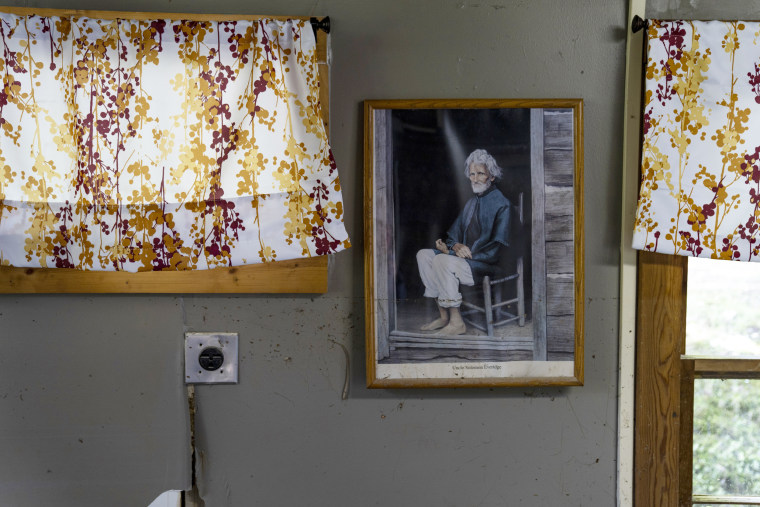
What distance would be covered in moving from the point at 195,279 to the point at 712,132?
4.14 feet

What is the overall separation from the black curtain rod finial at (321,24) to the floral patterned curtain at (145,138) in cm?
3

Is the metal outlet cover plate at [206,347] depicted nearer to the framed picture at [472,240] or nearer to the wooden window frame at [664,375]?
the framed picture at [472,240]

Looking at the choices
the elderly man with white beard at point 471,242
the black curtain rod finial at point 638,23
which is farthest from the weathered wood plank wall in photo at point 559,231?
the black curtain rod finial at point 638,23

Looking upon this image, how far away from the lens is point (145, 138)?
48.3 inches

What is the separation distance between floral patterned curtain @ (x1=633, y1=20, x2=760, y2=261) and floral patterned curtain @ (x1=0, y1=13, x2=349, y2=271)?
815 mm

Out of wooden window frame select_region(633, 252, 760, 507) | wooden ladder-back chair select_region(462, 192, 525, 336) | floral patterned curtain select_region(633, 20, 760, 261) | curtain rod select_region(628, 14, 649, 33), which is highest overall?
curtain rod select_region(628, 14, 649, 33)

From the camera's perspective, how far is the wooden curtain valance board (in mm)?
1273

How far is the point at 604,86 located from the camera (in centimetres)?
129

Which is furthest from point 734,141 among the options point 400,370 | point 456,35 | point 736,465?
point 400,370

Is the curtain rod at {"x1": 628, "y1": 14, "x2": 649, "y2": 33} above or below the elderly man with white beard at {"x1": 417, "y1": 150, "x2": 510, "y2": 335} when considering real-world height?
above

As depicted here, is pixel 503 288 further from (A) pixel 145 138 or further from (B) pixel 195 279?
(A) pixel 145 138

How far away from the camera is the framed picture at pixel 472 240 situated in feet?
4.16

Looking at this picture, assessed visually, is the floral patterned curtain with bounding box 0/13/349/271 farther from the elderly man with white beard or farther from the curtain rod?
the curtain rod

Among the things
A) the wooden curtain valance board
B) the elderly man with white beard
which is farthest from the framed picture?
the wooden curtain valance board
